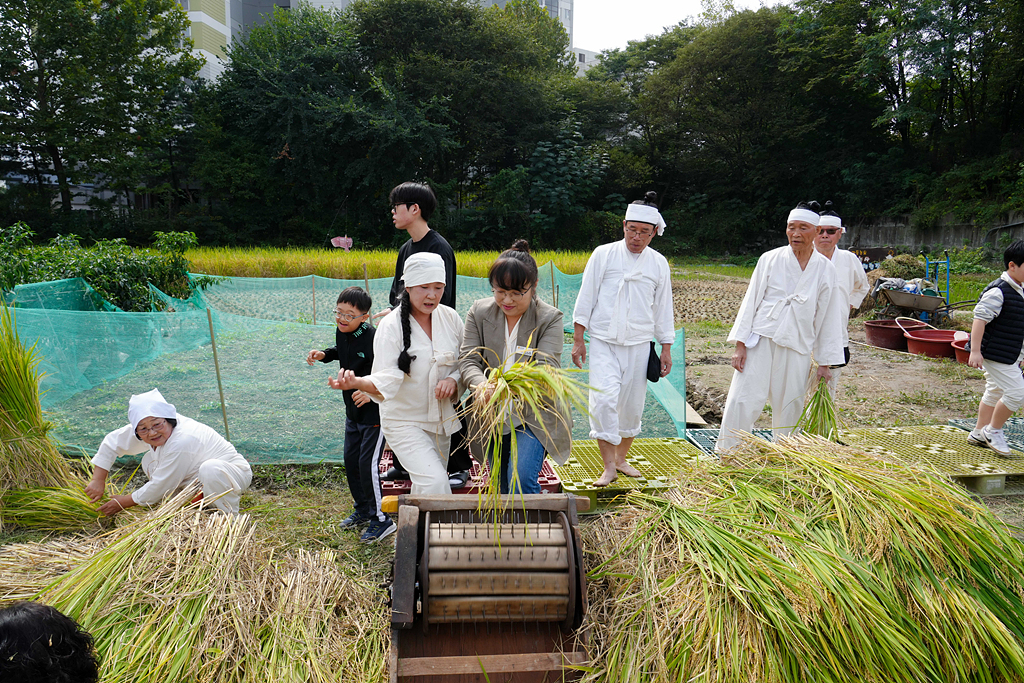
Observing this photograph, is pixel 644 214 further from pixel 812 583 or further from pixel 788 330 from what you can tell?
pixel 812 583

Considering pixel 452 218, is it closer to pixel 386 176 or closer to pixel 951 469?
pixel 386 176

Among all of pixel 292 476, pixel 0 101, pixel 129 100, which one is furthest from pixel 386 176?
pixel 292 476

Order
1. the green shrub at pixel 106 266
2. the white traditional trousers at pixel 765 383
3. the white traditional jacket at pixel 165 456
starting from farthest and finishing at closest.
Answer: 1. the green shrub at pixel 106 266
2. the white traditional trousers at pixel 765 383
3. the white traditional jacket at pixel 165 456

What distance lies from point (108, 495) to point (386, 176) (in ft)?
73.6

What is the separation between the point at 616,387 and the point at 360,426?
62.0 inches

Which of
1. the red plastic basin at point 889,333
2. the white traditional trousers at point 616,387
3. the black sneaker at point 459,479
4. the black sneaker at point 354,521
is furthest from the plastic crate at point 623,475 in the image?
the red plastic basin at point 889,333

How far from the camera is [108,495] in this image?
3.97 metres

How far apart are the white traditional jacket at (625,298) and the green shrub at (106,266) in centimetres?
546

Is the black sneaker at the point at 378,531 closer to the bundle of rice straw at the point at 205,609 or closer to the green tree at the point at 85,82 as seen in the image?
the bundle of rice straw at the point at 205,609

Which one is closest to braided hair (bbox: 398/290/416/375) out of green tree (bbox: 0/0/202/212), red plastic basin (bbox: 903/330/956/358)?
red plastic basin (bbox: 903/330/956/358)

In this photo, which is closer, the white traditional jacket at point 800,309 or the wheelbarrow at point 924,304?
the white traditional jacket at point 800,309

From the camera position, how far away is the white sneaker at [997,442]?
4930mm

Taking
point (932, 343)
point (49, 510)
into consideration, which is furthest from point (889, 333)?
point (49, 510)

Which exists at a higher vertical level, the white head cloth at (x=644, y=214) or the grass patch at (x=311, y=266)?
the white head cloth at (x=644, y=214)
